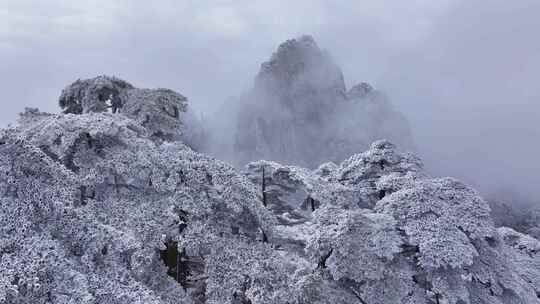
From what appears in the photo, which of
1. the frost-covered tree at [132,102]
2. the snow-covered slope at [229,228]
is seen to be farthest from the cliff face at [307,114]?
the snow-covered slope at [229,228]

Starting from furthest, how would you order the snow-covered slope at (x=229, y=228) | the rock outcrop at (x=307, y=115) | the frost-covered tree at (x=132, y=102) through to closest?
the rock outcrop at (x=307, y=115) < the frost-covered tree at (x=132, y=102) < the snow-covered slope at (x=229, y=228)

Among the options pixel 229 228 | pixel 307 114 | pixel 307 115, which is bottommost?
pixel 229 228

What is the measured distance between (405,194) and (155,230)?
5331mm

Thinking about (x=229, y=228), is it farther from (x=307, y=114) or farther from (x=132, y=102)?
(x=307, y=114)

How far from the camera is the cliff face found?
80500mm

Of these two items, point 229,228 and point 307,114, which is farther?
point 307,114

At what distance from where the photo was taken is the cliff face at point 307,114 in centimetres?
8050

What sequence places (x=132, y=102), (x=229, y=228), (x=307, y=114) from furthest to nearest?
(x=307, y=114)
(x=132, y=102)
(x=229, y=228)

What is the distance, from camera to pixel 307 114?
275ft

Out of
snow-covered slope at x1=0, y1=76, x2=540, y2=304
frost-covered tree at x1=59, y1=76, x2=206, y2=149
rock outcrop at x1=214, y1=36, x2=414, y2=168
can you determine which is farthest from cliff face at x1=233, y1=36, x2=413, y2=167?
snow-covered slope at x1=0, y1=76, x2=540, y2=304

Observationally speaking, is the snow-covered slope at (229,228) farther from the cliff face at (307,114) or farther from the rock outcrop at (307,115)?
the cliff face at (307,114)

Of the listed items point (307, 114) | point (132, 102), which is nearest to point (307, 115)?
point (307, 114)

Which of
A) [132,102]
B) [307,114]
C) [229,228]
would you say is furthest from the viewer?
[307,114]

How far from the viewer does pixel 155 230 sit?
1084cm
